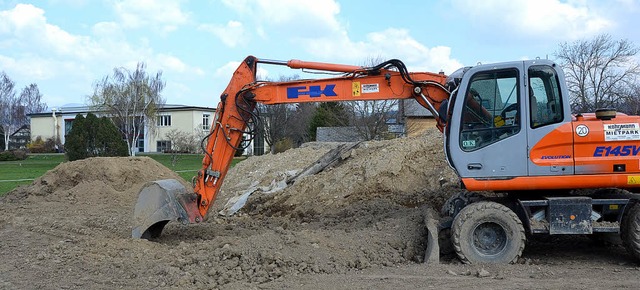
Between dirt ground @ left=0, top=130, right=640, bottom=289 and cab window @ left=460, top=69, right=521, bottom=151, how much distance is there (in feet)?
5.33

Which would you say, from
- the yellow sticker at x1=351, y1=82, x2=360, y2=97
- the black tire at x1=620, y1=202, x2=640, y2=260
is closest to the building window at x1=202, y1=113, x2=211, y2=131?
the yellow sticker at x1=351, y1=82, x2=360, y2=97

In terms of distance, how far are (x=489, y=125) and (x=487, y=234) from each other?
Answer: 57.1 inches

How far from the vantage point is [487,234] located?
7660 millimetres

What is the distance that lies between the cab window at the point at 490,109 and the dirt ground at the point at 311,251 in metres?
1.62

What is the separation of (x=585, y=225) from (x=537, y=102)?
1.71 meters

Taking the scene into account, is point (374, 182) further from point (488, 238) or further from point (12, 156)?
point (12, 156)

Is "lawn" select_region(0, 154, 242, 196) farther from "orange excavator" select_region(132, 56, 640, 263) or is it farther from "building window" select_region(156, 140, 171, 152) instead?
"orange excavator" select_region(132, 56, 640, 263)

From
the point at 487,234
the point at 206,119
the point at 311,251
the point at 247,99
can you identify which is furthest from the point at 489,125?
the point at 206,119

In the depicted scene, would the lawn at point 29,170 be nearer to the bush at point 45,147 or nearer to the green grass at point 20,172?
the green grass at point 20,172

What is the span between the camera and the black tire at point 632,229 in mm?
7406

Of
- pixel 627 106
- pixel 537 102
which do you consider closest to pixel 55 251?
pixel 537 102

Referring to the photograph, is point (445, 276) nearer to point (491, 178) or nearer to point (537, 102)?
point (491, 178)

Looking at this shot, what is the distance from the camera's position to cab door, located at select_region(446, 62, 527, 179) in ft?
24.5

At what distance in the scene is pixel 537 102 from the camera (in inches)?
295
